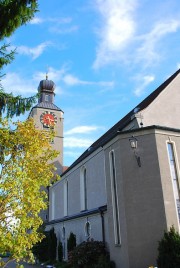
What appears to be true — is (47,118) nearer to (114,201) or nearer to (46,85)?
(46,85)

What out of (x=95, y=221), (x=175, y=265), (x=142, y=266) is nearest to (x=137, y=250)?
(x=142, y=266)

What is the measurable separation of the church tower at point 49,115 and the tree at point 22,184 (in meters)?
29.1

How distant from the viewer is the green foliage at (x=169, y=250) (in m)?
11.1

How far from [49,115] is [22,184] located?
33.7 meters

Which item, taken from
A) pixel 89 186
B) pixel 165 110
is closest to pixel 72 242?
pixel 89 186

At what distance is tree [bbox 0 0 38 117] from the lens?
27.0 feet

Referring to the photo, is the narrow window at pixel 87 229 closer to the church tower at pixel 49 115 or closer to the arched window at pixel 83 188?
the arched window at pixel 83 188

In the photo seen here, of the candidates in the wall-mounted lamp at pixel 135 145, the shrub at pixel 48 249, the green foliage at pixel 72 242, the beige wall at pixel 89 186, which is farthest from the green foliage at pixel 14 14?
the shrub at pixel 48 249

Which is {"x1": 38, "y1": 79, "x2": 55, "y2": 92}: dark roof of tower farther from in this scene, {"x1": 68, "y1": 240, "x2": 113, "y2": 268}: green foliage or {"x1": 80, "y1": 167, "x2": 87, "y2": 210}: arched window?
{"x1": 68, "y1": 240, "x2": 113, "y2": 268}: green foliage

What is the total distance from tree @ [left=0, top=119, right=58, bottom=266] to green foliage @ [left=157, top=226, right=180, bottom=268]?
610 centimetres

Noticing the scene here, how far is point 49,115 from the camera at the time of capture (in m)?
40.1

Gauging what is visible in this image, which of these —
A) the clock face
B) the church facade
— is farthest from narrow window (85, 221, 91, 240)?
the clock face

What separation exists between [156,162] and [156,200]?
1.84 metres

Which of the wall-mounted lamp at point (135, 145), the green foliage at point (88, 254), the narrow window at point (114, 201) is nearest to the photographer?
the narrow window at point (114, 201)
